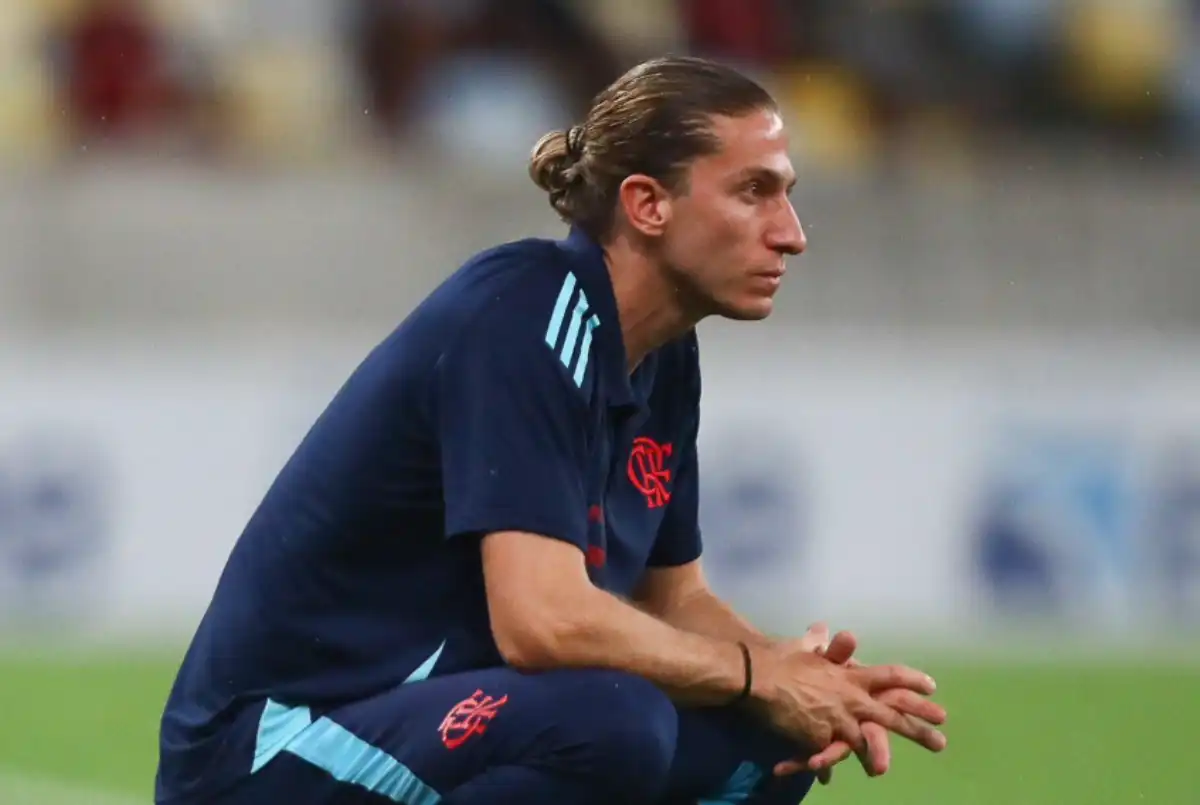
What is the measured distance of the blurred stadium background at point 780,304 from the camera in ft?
31.1

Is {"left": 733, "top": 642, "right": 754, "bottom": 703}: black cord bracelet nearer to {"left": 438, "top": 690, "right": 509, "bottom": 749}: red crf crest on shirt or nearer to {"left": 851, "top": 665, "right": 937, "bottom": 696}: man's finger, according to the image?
{"left": 851, "top": 665, "right": 937, "bottom": 696}: man's finger

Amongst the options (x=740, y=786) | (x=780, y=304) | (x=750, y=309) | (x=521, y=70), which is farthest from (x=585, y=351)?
(x=521, y=70)

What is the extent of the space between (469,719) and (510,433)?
49 centimetres

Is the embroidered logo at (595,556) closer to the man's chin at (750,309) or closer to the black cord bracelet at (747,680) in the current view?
the black cord bracelet at (747,680)

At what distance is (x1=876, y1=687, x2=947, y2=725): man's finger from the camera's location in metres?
3.93

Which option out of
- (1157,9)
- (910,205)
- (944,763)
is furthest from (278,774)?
(1157,9)

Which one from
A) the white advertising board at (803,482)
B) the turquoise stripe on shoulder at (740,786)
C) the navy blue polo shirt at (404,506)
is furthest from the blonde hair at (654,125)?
the white advertising board at (803,482)

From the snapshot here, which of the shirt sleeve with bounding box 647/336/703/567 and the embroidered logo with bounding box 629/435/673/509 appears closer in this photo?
the embroidered logo with bounding box 629/435/673/509

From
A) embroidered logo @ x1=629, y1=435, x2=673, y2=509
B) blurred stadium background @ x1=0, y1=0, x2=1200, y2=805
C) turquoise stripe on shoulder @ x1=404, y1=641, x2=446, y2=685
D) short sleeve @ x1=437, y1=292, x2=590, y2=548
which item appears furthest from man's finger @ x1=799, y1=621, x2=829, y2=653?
blurred stadium background @ x1=0, y1=0, x2=1200, y2=805

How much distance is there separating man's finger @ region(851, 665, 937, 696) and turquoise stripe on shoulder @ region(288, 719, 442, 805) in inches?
30.4

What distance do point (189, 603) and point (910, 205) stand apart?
153 inches

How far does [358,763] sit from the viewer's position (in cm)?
385

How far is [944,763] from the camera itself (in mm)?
6691

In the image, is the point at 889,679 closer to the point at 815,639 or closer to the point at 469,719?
the point at 815,639
